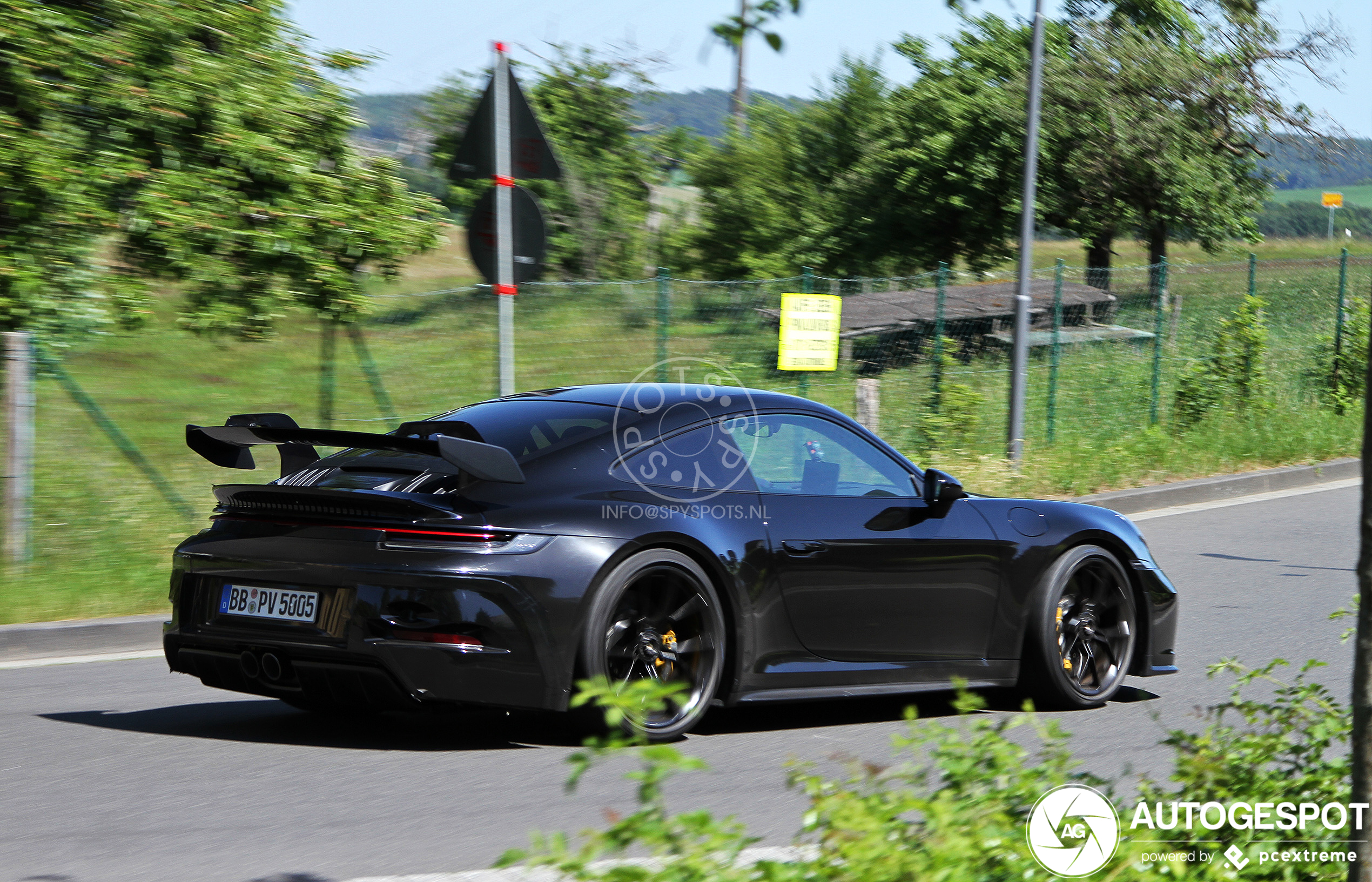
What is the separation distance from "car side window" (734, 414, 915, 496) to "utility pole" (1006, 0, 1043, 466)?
28.4ft

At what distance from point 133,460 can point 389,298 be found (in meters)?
2.89

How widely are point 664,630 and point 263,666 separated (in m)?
1.43

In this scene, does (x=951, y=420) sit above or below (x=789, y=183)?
below

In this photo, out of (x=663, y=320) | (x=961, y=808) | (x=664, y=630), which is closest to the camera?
(x=961, y=808)

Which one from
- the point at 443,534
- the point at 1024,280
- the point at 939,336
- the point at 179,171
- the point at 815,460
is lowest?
the point at 443,534

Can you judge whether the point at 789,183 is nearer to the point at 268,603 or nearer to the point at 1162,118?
the point at 1162,118

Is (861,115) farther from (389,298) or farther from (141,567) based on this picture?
(141,567)

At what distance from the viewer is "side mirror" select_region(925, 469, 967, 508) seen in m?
5.87

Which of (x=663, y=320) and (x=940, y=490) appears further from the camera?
(x=663, y=320)

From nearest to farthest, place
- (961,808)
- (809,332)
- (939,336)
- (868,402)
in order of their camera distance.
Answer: (961,808)
(809,332)
(868,402)
(939,336)

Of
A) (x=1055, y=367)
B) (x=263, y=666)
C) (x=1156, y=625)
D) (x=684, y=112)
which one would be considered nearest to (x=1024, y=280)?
(x=1055, y=367)

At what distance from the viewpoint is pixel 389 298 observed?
39.7ft

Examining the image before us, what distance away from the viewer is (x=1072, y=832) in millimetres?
3051

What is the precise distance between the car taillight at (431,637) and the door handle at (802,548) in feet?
4.56
